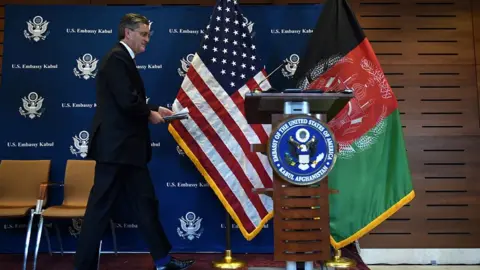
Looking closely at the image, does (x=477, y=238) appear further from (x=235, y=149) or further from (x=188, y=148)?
(x=188, y=148)

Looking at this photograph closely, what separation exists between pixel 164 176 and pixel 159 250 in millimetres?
1022

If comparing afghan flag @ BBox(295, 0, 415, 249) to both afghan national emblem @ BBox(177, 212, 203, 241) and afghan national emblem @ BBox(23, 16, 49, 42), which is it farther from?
afghan national emblem @ BBox(23, 16, 49, 42)

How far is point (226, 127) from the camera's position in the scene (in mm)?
3225

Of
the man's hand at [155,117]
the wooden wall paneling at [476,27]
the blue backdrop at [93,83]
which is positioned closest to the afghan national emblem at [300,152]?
the man's hand at [155,117]

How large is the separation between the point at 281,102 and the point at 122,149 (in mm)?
1077

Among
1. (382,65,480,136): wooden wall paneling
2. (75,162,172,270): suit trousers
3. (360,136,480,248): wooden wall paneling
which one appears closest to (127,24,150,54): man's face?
(75,162,172,270): suit trousers

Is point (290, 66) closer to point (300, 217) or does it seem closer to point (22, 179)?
point (300, 217)

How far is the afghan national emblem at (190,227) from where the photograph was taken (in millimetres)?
3508

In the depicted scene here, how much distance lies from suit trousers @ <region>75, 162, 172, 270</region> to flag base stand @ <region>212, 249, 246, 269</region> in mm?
528

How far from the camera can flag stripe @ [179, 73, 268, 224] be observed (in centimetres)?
319

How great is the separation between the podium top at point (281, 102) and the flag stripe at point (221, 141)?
2.26 feet

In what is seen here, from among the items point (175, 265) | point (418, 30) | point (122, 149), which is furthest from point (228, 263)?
point (418, 30)

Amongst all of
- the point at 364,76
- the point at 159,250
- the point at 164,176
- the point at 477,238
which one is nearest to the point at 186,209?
the point at 164,176

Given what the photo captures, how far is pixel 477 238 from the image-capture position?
12.0 ft
